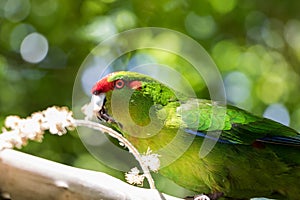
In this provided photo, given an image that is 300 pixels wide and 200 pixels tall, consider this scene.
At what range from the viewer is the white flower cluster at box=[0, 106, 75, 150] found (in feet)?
1.37

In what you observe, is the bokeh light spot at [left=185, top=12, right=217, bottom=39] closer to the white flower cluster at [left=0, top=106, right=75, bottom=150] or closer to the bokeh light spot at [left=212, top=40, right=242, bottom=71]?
the bokeh light spot at [left=212, top=40, right=242, bottom=71]

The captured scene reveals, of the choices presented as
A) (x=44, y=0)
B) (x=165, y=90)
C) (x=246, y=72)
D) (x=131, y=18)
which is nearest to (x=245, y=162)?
(x=165, y=90)

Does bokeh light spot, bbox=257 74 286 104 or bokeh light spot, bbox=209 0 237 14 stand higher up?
bokeh light spot, bbox=209 0 237 14

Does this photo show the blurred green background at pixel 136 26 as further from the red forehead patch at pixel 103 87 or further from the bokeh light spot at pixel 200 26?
the red forehead patch at pixel 103 87

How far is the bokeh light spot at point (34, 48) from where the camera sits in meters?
1.47

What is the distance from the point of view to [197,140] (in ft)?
1.86

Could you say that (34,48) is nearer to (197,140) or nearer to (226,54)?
(226,54)

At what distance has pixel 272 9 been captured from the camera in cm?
154

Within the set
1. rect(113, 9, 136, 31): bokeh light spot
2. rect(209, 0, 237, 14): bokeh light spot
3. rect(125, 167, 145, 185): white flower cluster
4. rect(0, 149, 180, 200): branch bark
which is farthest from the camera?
rect(209, 0, 237, 14): bokeh light spot

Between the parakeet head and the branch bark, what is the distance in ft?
0.36

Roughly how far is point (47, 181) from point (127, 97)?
0.61 ft

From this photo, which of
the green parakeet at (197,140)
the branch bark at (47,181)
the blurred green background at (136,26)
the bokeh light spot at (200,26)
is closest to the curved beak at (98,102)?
the green parakeet at (197,140)

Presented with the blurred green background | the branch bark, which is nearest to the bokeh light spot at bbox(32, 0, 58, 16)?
the blurred green background

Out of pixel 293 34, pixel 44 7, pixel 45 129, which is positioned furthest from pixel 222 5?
pixel 45 129
